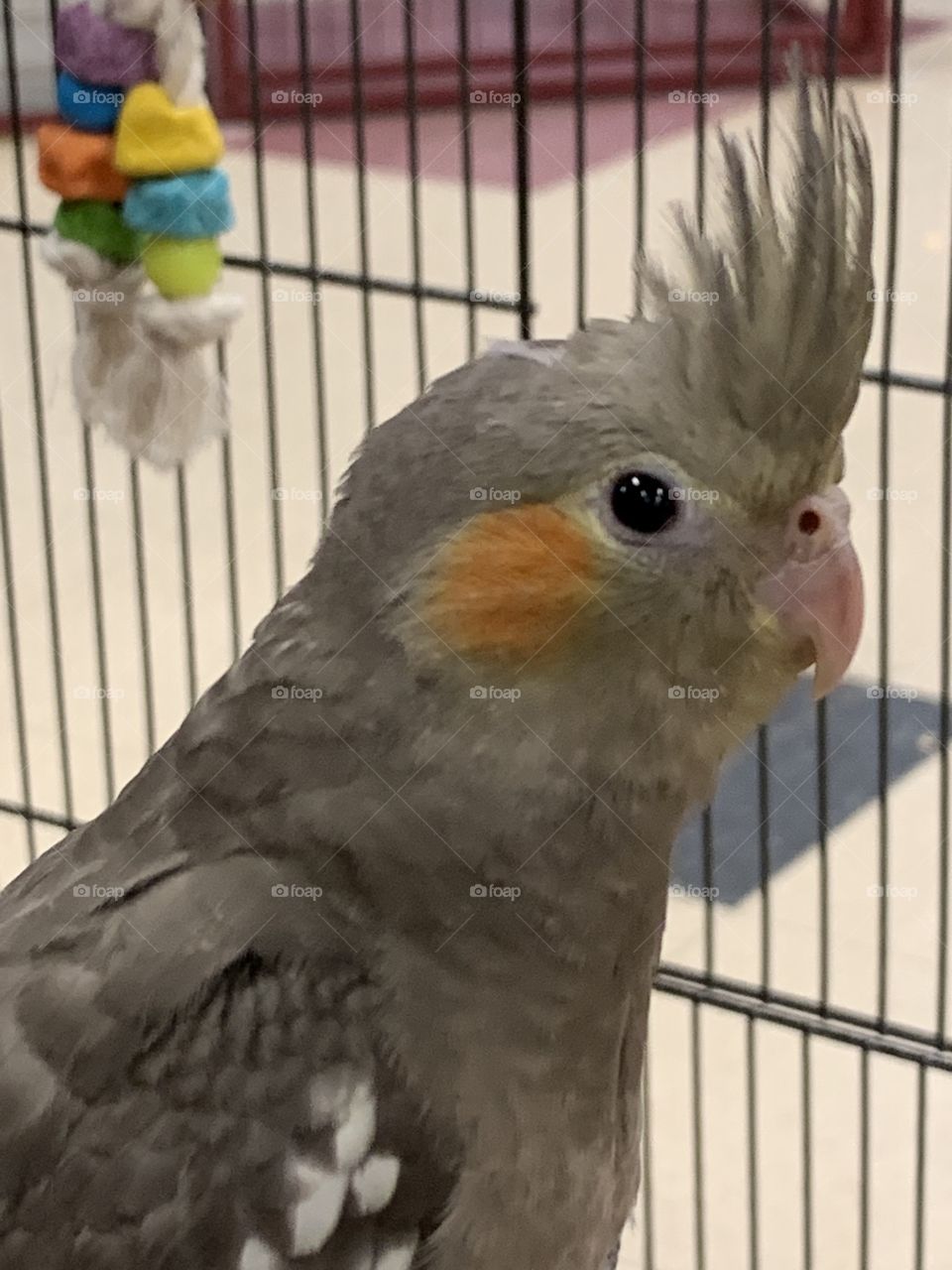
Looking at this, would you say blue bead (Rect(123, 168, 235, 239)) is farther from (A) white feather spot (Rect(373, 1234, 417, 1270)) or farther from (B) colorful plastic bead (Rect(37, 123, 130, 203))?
(A) white feather spot (Rect(373, 1234, 417, 1270))

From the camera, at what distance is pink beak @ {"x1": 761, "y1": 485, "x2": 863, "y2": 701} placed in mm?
853

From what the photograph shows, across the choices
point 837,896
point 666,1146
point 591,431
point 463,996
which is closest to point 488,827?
point 463,996

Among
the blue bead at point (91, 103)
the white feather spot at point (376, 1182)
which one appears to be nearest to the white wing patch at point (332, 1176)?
the white feather spot at point (376, 1182)

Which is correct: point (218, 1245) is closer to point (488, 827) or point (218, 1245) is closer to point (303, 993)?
point (303, 993)

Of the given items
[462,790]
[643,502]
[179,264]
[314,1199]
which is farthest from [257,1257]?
[179,264]

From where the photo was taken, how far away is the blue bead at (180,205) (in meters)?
1.27

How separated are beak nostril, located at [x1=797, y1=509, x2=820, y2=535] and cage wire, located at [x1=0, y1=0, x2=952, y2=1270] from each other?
166mm

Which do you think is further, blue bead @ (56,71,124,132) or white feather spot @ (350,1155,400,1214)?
blue bead @ (56,71,124,132)

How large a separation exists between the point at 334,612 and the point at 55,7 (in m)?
0.77

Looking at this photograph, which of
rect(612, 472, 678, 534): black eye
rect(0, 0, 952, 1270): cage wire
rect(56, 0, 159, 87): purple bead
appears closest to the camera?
rect(612, 472, 678, 534): black eye

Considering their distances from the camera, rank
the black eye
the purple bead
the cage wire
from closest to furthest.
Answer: the black eye
the purple bead
the cage wire

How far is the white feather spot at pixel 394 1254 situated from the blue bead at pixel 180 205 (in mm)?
689

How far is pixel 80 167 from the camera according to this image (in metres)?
1.31

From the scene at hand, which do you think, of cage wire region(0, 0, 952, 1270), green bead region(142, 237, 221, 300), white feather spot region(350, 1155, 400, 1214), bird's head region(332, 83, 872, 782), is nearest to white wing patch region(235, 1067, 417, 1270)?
A: white feather spot region(350, 1155, 400, 1214)
